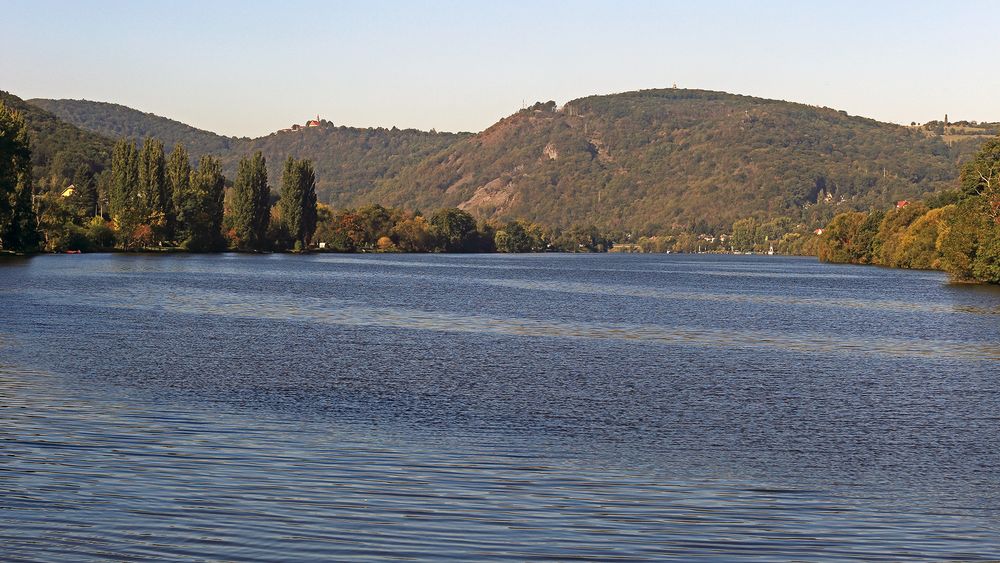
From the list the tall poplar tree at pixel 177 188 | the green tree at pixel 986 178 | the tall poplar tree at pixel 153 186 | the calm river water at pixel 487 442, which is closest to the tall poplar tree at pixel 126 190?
the tall poplar tree at pixel 153 186

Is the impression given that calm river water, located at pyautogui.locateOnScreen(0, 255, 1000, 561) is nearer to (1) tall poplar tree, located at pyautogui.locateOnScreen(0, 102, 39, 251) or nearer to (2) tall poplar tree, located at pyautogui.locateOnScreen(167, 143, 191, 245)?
(1) tall poplar tree, located at pyautogui.locateOnScreen(0, 102, 39, 251)

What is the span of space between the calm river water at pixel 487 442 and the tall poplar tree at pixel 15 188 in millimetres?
73642

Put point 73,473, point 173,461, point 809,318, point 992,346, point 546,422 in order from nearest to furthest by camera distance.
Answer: point 73,473 → point 173,461 → point 546,422 → point 992,346 → point 809,318

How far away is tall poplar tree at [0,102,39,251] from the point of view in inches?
4988

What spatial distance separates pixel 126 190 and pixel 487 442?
171553 mm

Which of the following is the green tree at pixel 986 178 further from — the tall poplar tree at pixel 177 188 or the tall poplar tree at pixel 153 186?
the tall poplar tree at pixel 177 188

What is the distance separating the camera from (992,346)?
54406 millimetres

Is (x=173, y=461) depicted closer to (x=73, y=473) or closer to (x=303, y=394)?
(x=73, y=473)

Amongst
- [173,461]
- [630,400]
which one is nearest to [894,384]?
[630,400]

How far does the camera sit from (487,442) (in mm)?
25688

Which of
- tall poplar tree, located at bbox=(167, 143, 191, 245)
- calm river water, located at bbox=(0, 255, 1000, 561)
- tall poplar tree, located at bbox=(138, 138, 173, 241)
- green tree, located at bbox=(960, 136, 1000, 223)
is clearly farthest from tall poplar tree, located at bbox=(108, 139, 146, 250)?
calm river water, located at bbox=(0, 255, 1000, 561)

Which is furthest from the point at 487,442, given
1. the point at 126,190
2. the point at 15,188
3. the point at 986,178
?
the point at 126,190

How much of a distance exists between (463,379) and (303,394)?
6612 millimetres

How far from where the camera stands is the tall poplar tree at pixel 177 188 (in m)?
192
